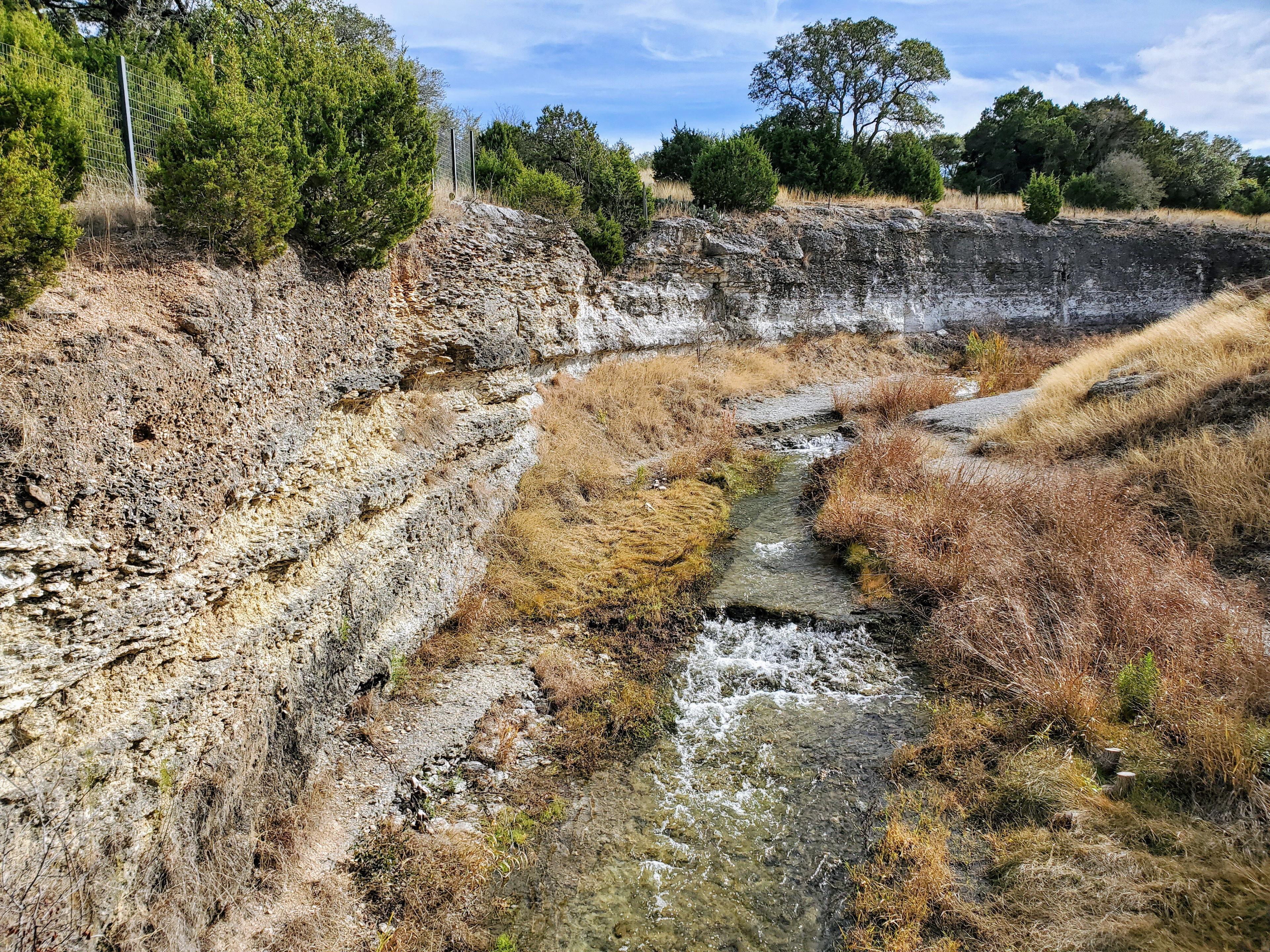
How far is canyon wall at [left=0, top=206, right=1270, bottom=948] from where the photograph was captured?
348cm

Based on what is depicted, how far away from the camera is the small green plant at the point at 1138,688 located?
16.4 feet

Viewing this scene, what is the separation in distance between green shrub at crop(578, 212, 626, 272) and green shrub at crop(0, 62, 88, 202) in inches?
453

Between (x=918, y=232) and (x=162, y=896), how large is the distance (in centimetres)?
2434

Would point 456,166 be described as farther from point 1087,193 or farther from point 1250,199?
point 1250,199

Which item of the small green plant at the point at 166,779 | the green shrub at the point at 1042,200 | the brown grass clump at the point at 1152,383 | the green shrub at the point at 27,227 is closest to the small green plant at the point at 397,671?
the small green plant at the point at 166,779

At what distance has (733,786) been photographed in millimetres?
5410

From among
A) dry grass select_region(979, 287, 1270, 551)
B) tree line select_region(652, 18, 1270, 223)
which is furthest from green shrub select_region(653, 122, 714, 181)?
dry grass select_region(979, 287, 1270, 551)

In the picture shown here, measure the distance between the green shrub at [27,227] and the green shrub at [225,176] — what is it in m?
1.18

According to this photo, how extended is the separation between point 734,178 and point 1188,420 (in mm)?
13696

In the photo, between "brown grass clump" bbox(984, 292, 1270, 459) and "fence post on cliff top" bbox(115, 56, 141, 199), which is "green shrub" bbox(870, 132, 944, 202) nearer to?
"brown grass clump" bbox(984, 292, 1270, 459)

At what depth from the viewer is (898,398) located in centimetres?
1437

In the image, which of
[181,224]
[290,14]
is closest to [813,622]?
[181,224]

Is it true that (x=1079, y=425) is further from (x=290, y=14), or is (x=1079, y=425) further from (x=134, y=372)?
(x=290, y=14)

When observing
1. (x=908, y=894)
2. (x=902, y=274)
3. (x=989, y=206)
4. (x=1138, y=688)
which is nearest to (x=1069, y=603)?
(x=1138, y=688)
